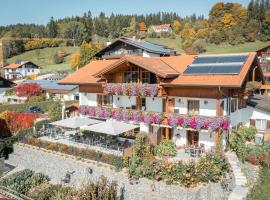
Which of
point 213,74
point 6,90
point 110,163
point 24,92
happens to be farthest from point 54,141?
point 6,90

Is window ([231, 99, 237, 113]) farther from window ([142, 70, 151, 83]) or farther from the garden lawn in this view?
window ([142, 70, 151, 83])

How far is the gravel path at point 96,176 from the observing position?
65.0ft

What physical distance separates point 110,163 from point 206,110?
8.85 m

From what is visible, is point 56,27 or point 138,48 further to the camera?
point 56,27

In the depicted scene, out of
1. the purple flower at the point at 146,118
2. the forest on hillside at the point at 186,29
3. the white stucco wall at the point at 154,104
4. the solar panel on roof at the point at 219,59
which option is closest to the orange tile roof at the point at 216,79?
the solar panel on roof at the point at 219,59

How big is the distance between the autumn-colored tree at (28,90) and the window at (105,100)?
31.4 metres

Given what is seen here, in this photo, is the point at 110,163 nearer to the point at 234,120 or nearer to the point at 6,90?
the point at 234,120

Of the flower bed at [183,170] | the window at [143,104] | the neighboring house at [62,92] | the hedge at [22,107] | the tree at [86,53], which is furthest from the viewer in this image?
the tree at [86,53]

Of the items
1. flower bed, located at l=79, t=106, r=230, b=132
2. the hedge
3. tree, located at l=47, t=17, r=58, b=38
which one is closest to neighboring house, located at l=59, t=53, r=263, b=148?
flower bed, located at l=79, t=106, r=230, b=132

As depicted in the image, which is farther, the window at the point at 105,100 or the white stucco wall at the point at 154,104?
the window at the point at 105,100

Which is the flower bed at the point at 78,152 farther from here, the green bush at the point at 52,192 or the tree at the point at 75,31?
the tree at the point at 75,31

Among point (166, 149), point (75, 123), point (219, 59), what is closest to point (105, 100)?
point (75, 123)

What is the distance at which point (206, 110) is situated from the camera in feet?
83.4

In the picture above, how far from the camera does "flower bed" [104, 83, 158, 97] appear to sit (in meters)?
26.5
